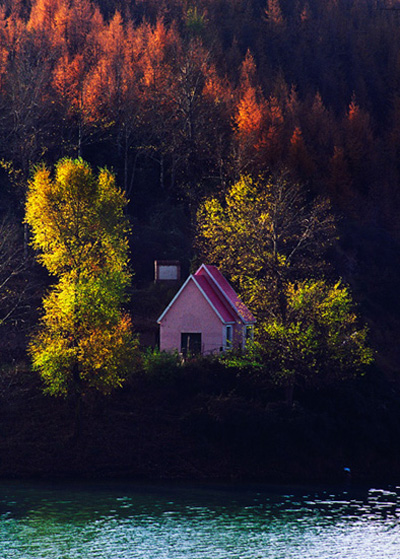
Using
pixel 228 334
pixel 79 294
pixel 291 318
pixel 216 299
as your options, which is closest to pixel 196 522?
pixel 79 294

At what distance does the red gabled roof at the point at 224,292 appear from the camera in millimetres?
66438

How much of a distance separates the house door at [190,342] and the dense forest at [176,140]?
41.3ft

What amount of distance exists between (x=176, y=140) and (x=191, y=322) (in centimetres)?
3814

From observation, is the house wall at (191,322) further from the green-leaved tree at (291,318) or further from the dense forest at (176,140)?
the dense forest at (176,140)

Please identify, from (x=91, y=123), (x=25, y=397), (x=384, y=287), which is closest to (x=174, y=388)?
(x=25, y=397)

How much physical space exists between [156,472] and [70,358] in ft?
28.5

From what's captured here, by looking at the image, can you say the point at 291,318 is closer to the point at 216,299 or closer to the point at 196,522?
the point at 216,299

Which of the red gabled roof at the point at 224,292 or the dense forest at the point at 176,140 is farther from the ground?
the dense forest at the point at 176,140

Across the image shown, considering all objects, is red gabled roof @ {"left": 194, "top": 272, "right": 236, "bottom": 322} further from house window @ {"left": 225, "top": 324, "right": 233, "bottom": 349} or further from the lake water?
the lake water

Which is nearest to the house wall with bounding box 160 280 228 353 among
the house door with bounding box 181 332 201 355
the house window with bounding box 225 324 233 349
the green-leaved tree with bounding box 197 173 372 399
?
the house door with bounding box 181 332 201 355

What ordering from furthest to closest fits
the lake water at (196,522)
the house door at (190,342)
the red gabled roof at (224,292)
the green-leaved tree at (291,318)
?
the red gabled roof at (224,292) < the house door at (190,342) < the green-leaved tree at (291,318) < the lake water at (196,522)

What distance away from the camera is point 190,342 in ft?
217

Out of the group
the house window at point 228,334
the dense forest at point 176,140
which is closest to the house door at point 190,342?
the house window at point 228,334

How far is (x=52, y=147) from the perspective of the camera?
93.9 metres
